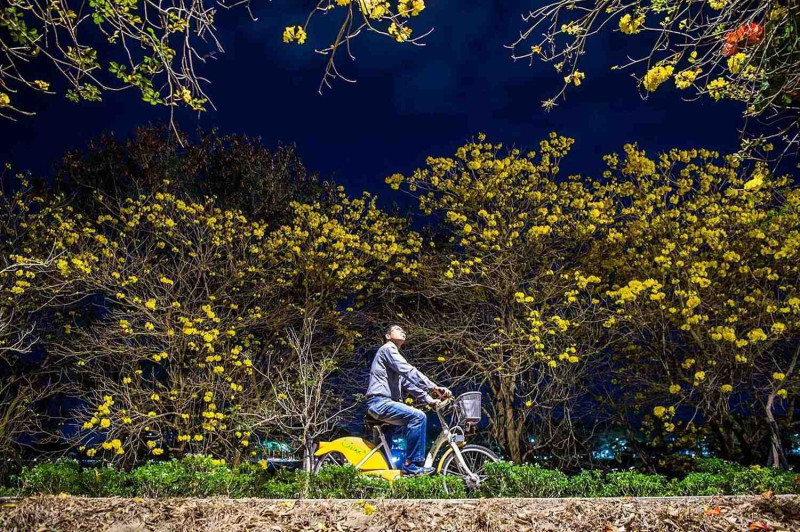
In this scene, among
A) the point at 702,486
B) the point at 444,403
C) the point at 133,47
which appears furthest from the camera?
the point at 444,403

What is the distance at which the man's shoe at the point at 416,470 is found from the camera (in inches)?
245

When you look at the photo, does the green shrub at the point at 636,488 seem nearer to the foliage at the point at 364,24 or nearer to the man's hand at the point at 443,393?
the man's hand at the point at 443,393

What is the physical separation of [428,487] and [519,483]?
0.93 metres

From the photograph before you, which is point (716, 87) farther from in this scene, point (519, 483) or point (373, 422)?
point (373, 422)

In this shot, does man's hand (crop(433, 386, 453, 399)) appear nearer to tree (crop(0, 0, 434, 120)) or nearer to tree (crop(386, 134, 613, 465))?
tree (crop(386, 134, 613, 465))

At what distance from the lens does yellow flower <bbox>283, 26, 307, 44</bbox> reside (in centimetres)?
287

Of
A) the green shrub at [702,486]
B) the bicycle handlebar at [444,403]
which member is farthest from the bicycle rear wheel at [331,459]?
the green shrub at [702,486]

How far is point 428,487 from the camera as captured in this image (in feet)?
18.4

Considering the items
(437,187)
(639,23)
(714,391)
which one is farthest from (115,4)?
(714,391)

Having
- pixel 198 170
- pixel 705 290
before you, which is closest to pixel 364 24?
pixel 705 290

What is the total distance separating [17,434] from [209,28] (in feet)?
29.5

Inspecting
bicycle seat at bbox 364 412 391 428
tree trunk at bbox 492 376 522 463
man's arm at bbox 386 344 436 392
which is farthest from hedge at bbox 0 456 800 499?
tree trunk at bbox 492 376 522 463

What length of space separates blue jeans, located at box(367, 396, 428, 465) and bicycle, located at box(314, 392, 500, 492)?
0.12m

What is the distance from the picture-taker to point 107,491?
5883mm
